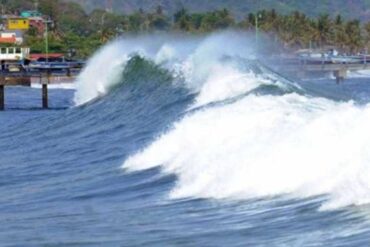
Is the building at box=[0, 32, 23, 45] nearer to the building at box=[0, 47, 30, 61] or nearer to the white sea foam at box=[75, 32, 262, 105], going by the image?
the building at box=[0, 47, 30, 61]

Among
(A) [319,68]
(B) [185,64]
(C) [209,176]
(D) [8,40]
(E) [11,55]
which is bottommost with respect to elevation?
(D) [8,40]

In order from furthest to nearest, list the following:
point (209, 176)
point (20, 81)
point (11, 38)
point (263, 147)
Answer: point (11, 38), point (20, 81), point (263, 147), point (209, 176)

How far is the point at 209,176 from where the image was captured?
72.5ft

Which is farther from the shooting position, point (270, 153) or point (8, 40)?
point (8, 40)

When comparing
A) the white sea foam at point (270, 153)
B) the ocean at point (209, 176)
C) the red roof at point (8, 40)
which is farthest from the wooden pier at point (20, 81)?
the red roof at point (8, 40)

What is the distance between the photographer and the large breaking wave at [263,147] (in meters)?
19.3

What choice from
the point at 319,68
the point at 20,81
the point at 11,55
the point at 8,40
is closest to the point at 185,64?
the point at 20,81

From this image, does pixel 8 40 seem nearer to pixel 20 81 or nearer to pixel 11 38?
pixel 11 38

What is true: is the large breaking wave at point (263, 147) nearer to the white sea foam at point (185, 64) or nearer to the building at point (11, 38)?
the white sea foam at point (185, 64)

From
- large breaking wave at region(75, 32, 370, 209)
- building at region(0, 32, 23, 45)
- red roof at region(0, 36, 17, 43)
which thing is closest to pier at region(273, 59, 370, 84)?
building at region(0, 32, 23, 45)

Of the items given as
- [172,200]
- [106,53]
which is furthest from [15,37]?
[172,200]

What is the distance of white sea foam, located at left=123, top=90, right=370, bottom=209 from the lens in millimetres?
19203

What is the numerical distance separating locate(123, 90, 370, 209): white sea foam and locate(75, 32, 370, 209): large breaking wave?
0.06 feet

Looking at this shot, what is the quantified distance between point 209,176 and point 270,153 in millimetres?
1060
